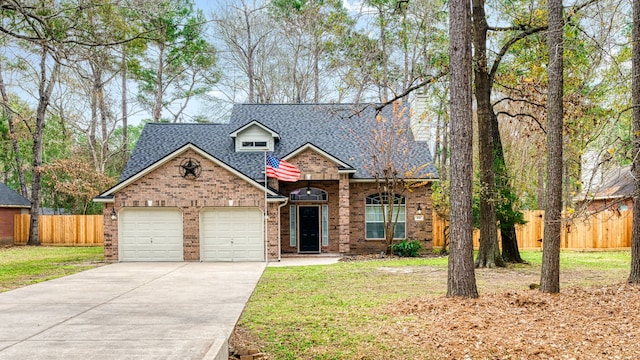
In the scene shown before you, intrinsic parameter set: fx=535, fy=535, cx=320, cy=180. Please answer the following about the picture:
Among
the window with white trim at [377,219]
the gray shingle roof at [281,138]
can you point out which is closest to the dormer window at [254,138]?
the gray shingle roof at [281,138]

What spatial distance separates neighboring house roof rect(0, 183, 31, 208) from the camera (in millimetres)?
28661

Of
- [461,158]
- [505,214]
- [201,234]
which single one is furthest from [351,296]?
[201,234]

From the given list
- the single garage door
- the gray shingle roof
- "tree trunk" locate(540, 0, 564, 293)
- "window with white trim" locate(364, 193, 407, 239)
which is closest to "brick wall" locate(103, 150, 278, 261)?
the single garage door

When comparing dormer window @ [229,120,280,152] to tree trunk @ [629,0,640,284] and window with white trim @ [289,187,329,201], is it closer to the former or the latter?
window with white trim @ [289,187,329,201]

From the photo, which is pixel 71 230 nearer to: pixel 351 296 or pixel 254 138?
pixel 254 138

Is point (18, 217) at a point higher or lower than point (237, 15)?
lower

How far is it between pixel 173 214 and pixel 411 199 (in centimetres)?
931

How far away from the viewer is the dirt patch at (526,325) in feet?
21.1

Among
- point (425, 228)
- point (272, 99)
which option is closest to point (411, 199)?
point (425, 228)

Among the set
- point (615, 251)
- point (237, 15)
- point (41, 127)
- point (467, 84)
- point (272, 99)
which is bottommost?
point (615, 251)

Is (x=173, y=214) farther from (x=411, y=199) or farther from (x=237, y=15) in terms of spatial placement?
(x=237, y=15)

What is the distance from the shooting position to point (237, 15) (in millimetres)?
32438

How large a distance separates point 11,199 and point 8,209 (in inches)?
23.1

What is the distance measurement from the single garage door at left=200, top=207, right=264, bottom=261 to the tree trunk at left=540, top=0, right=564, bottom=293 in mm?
11181
